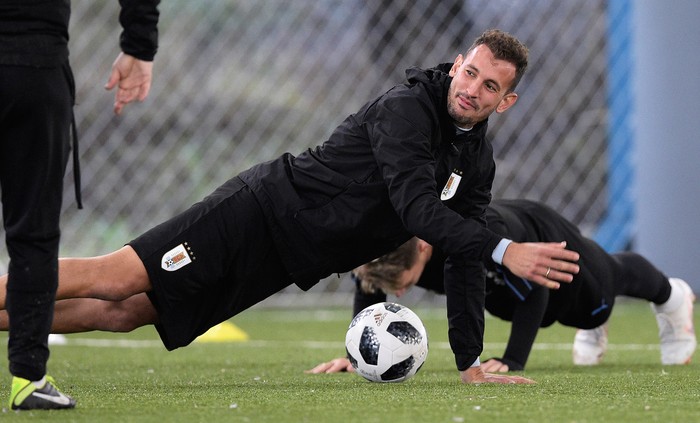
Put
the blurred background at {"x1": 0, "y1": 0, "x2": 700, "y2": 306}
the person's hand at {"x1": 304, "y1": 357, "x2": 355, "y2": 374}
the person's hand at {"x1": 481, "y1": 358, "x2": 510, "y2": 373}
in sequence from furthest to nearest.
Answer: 1. the blurred background at {"x1": 0, "y1": 0, "x2": 700, "y2": 306}
2. the person's hand at {"x1": 304, "y1": 357, "x2": 355, "y2": 374}
3. the person's hand at {"x1": 481, "y1": 358, "x2": 510, "y2": 373}

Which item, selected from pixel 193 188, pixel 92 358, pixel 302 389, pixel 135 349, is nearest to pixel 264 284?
pixel 302 389

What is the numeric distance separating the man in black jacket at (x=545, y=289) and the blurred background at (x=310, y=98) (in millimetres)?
2863

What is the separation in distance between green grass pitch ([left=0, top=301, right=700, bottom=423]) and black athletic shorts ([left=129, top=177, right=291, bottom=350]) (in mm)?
195

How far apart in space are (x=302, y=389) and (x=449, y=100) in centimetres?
84

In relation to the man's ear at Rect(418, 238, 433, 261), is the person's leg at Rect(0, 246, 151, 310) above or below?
below

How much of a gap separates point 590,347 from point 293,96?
344 centimetres

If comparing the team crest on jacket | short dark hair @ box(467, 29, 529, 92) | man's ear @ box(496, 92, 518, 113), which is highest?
short dark hair @ box(467, 29, 529, 92)

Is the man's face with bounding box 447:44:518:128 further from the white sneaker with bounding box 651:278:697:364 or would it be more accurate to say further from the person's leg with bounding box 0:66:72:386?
the white sneaker with bounding box 651:278:697:364

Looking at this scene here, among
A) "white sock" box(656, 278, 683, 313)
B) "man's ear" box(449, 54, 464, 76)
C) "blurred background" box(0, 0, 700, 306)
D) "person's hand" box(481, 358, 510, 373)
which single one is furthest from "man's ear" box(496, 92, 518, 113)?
"blurred background" box(0, 0, 700, 306)

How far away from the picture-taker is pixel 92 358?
4.41 meters

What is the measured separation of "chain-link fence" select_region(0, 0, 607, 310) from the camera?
7.10 metres

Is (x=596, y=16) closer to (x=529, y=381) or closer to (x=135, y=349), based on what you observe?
(x=135, y=349)

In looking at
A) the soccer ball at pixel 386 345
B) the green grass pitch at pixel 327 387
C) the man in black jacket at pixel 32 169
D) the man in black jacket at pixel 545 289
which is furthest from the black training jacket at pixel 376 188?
the man in black jacket at pixel 32 169

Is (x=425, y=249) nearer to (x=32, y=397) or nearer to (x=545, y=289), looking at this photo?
(x=545, y=289)
